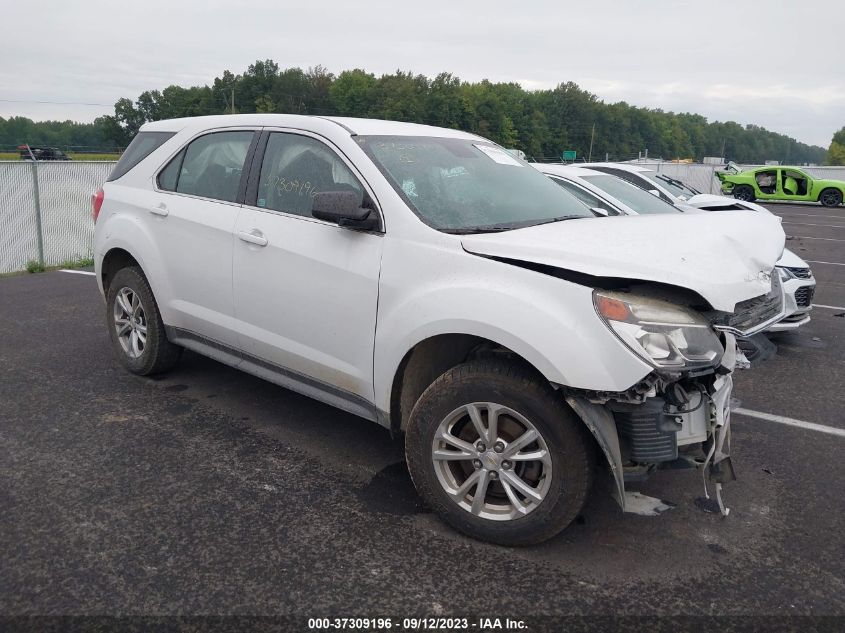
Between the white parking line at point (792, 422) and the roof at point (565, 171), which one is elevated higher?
the roof at point (565, 171)

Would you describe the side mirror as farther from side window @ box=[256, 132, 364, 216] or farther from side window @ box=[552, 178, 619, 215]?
side window @ box=[552, 178, 619, 215]

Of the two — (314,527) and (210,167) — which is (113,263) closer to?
(210,167)

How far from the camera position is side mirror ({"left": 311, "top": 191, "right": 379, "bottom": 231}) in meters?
3.49

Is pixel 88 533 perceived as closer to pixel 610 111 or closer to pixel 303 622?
pixel 303 622

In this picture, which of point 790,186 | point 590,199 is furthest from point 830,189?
point 590,199

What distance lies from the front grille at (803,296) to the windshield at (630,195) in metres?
1.81

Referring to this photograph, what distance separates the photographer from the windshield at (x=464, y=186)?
11.9ft

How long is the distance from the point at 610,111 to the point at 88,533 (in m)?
134

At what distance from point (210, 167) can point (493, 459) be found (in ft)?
9.04

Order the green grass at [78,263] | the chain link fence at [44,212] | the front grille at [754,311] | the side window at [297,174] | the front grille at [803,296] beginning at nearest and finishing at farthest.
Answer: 1. the front grille at [754,311]
2. the side window at [297,174]
3. the front grille at [803,296]
4. the chain link fence at [44,212]
5. the green grass at [78,263]

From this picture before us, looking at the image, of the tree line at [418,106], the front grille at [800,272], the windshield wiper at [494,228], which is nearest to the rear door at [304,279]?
the windshield wiper at [494,228]

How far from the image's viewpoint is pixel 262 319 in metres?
4.09

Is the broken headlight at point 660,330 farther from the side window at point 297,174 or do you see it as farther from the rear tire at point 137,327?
the rear tire at point 137,327

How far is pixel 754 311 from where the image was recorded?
320 centimetres
